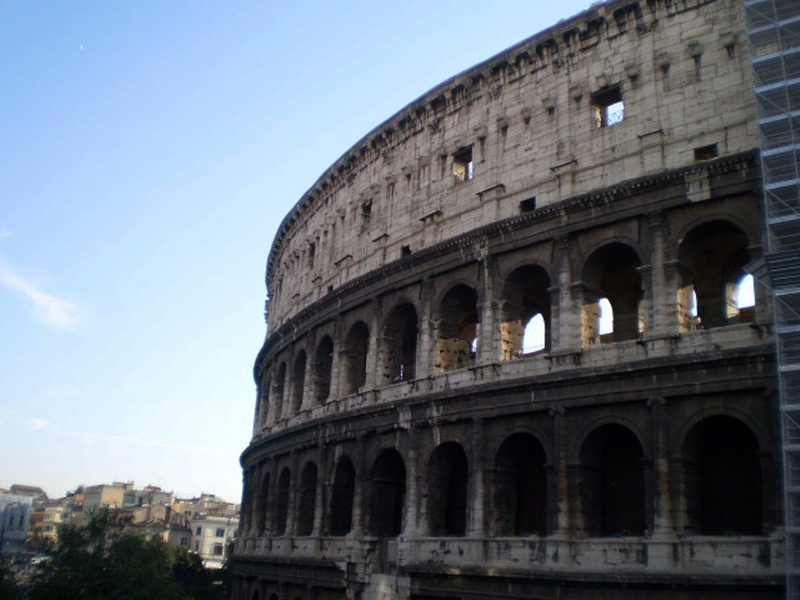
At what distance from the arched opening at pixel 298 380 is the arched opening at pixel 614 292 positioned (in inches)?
488

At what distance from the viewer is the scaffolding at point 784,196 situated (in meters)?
15.0

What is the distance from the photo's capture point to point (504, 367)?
20.4 meters

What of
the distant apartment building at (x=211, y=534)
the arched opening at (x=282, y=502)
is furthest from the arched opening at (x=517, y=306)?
the distant apartment building at (x=211, y=534)

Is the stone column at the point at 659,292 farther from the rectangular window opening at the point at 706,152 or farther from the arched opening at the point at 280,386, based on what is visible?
the arched opening at the point at 280,386

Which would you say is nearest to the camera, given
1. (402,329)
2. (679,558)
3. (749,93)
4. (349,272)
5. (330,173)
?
(679,558)

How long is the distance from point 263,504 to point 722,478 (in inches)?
736

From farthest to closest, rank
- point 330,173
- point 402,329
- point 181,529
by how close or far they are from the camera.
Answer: point 181,529, point 330,173, point 402,329

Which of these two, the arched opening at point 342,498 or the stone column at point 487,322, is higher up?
the stone column at point 487,322

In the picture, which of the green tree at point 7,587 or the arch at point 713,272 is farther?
the green tree at point 7,587

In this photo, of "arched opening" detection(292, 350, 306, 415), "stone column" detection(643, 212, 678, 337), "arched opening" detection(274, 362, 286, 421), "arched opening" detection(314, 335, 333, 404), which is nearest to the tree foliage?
"arched opening" detection(274, 362, 286, 421)

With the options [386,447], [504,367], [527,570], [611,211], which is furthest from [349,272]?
[527,570]

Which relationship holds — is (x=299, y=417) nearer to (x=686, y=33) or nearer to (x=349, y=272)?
(x=349, y=272)

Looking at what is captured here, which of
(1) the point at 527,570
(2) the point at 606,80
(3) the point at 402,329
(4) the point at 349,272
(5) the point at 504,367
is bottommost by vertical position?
(1) the point at 527,570

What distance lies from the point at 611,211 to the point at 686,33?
422 centimetres
